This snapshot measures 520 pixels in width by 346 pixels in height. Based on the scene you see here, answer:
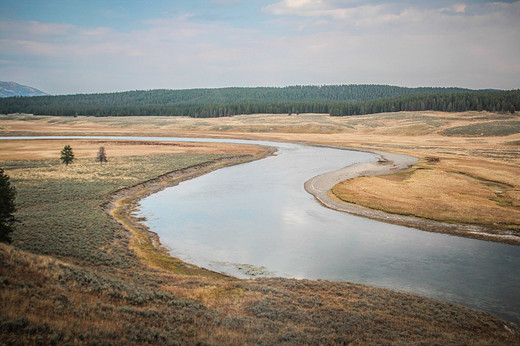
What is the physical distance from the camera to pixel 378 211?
29188 mm

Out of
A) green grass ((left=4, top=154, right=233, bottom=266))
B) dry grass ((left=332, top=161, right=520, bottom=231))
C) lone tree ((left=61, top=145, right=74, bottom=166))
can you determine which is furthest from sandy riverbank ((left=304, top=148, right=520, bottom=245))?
lone tree ((left=61, top=145, right=74, bottom=166))

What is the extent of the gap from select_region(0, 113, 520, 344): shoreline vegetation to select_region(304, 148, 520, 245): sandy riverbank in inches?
449

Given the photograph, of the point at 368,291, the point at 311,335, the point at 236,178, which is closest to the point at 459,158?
the point at 236,178

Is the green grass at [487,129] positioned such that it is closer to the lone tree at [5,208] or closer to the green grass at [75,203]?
the green grass at [75,203]

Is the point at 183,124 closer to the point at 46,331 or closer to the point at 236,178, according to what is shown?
the point at 236,178

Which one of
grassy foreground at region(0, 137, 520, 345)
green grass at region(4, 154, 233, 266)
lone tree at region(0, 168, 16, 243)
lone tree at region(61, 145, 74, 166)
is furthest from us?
lone tree at region(61, 145, 74, 166)

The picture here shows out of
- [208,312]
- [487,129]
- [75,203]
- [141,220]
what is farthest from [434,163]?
[487,129]

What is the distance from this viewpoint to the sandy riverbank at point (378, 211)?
78.0ft

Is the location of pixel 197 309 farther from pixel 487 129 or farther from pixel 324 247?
pixel 487 129

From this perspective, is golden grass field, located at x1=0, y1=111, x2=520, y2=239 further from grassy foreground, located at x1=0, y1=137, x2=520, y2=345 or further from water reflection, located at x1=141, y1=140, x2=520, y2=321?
grassy foreground, located at x1=0, y1=137, x2=520, y2=345

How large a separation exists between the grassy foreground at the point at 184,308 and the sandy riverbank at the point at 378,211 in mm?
11441

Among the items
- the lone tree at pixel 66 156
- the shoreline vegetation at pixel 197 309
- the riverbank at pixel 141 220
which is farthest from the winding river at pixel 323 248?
the lone tree at pixel 66 156

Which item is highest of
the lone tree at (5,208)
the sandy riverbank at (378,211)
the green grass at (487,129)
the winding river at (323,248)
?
the green grass at (487,129)

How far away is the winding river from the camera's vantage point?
17.1 metres
